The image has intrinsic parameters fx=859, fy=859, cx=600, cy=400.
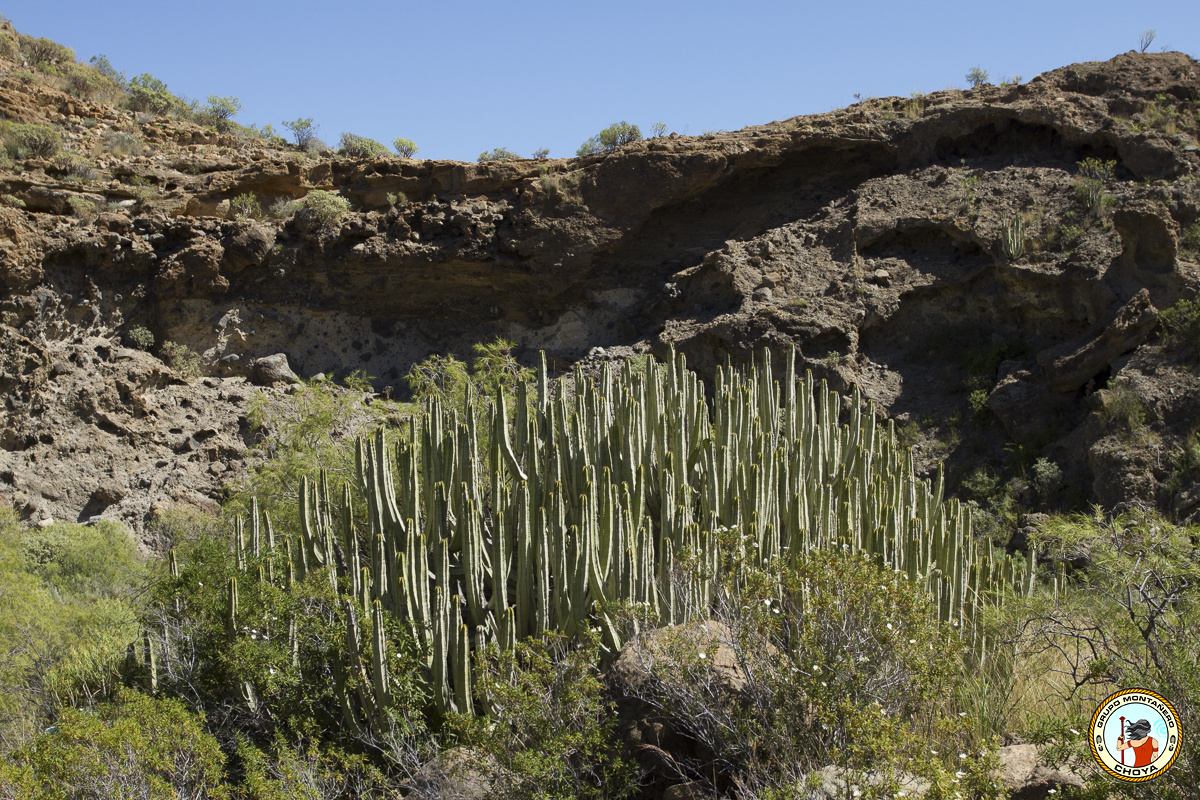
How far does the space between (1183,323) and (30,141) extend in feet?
73.0

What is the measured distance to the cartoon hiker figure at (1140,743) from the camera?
4.12 m

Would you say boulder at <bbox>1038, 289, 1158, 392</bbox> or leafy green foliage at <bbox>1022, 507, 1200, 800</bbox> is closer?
leafy green foliage at <bbox>1022, 507, 1200, 800</bbox>

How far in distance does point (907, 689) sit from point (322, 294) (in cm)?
1715

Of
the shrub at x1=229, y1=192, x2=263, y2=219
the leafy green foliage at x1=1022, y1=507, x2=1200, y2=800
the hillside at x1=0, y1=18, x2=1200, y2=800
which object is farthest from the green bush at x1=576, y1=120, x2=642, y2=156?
the leafy green foliage at x1=1022, y1=507, x2=1200, y2=800

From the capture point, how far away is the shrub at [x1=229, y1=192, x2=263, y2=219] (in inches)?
770

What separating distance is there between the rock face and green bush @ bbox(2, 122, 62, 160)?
448mm

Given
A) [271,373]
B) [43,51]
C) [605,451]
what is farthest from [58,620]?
[43,51]

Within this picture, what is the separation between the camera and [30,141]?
18141 millimetres

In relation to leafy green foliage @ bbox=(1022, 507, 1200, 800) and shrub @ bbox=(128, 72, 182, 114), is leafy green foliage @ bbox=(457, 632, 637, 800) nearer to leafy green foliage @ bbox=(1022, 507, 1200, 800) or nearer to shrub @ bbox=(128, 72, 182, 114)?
leafy green foliage @ bbox=(1022, 507, 1200, 800)

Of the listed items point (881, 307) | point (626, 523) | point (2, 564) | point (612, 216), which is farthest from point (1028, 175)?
point (2, 564)

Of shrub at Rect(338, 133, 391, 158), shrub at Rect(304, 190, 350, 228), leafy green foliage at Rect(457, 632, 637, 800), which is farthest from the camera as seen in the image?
shrub at Rect(338, 133, 391, 158)

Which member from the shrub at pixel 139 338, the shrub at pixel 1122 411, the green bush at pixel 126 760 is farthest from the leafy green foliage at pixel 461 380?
the shrub at pixel 1122 411

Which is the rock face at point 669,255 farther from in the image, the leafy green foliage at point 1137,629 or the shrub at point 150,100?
the leafy green foliage at point 1137,629

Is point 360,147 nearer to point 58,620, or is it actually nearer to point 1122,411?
point 58,620
